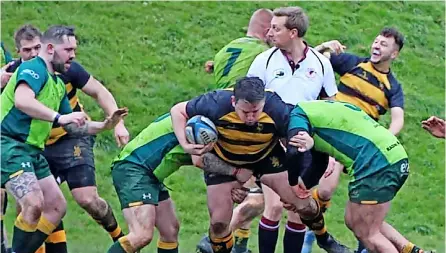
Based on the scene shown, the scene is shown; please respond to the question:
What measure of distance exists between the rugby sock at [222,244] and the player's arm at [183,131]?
0.89 meters

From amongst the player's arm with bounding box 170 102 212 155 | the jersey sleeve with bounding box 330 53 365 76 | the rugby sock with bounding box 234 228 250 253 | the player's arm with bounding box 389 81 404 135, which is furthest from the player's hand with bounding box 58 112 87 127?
the player's arm with bounding box 389 81 404 135

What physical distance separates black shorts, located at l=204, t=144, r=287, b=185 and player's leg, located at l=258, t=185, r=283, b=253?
663 mm

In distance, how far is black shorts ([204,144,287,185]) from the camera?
8.49 m

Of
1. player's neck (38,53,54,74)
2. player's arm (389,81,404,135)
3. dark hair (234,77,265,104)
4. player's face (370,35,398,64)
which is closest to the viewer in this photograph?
dark hair (234,77,265,104)

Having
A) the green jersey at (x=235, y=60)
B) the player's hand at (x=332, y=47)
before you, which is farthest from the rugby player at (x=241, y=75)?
the player's hand at (x=332, y=47)

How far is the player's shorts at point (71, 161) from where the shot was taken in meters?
9.47

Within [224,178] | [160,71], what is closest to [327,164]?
[224,178]

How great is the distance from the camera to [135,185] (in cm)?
842

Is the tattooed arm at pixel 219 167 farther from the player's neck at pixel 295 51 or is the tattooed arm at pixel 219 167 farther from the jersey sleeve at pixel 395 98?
the jersey sleeve at pixel 395 98

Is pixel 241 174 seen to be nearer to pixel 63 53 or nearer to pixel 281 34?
pixel 281 34

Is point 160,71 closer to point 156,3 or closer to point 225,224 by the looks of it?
point 156,3

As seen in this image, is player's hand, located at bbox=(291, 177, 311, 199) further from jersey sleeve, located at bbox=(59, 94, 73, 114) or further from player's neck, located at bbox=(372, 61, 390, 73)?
player's neck, located at bbox=(372, 61, 390, 73)

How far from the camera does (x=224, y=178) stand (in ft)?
27.9

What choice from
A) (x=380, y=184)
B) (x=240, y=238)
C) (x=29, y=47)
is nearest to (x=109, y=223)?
(x=240, y=238)
